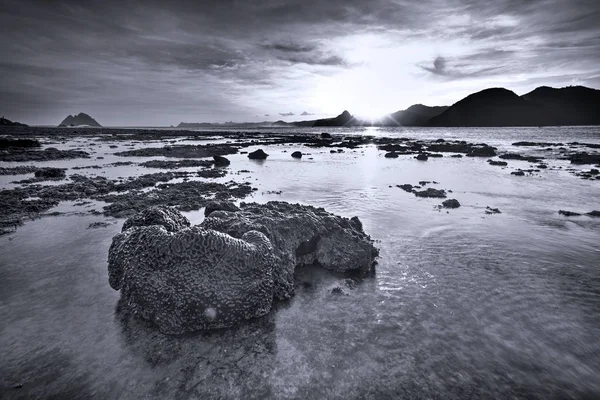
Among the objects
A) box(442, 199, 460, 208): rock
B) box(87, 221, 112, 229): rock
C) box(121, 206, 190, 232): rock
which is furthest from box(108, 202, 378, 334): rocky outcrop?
box(442, 199, 460, 208): rock

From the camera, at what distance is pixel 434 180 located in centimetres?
1891

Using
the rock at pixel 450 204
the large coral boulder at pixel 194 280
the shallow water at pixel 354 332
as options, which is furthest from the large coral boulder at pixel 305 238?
the rock at pixel 450 204

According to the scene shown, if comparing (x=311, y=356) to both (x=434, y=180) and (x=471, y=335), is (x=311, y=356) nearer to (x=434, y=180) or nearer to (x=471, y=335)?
(x=471, y=335)

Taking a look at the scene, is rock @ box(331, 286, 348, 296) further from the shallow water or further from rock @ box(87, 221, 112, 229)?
rock @ box(87, 221, 112, 229)

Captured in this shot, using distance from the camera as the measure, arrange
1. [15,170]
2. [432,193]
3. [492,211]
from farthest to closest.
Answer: [15,170], [432,193], [492,211]

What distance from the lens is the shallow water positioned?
3.86 meters

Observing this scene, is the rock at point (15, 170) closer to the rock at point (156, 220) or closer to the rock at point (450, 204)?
the rock at point (156, 220)

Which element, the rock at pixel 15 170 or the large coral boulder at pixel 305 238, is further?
the rock at pixel 15 170

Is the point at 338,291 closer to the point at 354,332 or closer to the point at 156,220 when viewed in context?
the point at 354,332

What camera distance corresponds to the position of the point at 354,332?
4.84 m

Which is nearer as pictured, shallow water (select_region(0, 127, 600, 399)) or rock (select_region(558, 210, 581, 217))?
shallow water (select_region(0, 127, 600, 399))

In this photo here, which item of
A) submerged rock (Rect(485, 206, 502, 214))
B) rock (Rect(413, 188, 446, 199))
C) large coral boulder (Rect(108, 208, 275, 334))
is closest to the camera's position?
large coral boulder (Rect(108, 208, 275, 334))

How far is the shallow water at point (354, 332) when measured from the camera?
3.86 meters

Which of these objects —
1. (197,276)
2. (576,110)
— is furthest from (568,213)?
(576,110)
